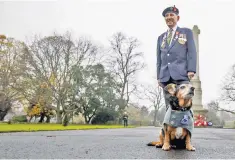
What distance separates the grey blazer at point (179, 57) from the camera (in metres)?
5.02

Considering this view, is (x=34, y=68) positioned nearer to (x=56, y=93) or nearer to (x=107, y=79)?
(x=56, y=93)

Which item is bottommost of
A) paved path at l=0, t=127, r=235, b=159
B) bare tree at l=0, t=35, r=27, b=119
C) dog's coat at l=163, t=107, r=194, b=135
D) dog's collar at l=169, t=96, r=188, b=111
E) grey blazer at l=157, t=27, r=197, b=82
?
paved path at l=0, t=127, r=235, b=159

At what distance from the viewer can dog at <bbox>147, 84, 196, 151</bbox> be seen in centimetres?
479

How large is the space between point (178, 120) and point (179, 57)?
105 cm

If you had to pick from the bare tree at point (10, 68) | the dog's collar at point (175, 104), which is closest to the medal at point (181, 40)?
the dog's collar at point (175, 104)

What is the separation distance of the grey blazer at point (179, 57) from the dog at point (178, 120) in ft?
0.84

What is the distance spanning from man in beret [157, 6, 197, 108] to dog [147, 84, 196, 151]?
0.67 feet

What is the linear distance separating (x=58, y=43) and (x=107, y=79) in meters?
10.7

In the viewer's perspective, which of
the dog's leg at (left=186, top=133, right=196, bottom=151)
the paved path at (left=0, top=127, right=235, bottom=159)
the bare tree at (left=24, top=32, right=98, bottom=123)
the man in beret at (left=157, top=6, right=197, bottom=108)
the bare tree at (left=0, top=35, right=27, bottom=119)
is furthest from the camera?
the bare tree at (left=24, top=32, right=98, bottom=123)

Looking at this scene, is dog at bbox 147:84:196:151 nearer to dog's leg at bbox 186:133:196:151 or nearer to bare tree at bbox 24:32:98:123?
dog's leg at bbox 186:133:196:151

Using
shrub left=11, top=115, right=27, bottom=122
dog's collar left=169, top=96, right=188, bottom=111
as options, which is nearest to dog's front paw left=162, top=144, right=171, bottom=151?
dog's collar left=169, top=96, right=188, bottom=111

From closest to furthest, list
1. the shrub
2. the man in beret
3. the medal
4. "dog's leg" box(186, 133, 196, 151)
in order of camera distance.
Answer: "dog's leg" box(186, 133, 196, 151)
the man in beret
the medal
the shrub

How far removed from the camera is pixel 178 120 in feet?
15.9

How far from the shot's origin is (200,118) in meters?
33.3
